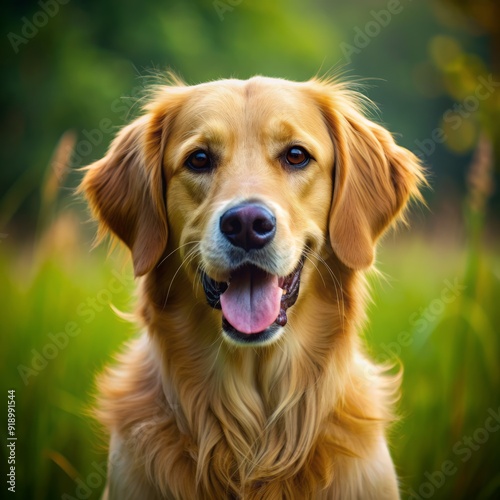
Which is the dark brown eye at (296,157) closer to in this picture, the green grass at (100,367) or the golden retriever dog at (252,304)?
the golden retriever dog at (252,304)

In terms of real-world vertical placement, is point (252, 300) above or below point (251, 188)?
below

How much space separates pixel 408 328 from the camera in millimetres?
4648

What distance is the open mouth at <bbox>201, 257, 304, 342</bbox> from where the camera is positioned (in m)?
2.56

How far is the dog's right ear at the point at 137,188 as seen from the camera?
2.96 meters

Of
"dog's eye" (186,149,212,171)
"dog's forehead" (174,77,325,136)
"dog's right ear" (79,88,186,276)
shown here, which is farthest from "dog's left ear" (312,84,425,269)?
"dog's right ear" (79,88,186,276)

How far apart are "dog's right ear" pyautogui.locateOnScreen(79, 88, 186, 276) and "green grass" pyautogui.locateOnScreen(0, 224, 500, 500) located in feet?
Result: 1.65

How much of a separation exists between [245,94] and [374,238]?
0.92 meters

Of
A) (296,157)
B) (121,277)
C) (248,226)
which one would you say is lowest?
(121,277)

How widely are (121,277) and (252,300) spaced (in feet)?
5.91

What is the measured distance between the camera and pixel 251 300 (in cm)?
261

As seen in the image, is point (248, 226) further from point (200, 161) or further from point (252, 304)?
point (200, 161)

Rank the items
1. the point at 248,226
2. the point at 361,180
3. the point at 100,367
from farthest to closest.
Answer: the point at 100,367
the point at 361,180
the point at 248,226

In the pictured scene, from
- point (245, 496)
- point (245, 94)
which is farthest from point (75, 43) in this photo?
point (245, 496)

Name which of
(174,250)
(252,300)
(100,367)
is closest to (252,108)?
(174,250)
